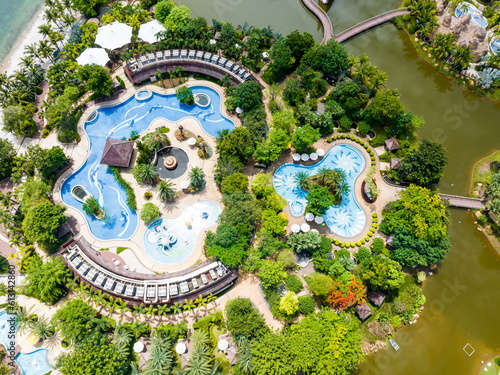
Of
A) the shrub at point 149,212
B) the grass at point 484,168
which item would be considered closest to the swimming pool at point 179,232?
the shrub at point 149,212

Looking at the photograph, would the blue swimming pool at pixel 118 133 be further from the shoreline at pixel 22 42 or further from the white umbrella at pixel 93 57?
the shoreline at pixel 22 42

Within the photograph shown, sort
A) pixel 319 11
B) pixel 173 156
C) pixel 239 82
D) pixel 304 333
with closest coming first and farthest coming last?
pixel 304 333
pixel 173 156
pixel 239 82
pixel 319 11

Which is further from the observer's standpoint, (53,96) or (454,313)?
(53,96)

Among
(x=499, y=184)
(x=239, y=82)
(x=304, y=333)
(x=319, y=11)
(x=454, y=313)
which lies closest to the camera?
(x=304, y=333)

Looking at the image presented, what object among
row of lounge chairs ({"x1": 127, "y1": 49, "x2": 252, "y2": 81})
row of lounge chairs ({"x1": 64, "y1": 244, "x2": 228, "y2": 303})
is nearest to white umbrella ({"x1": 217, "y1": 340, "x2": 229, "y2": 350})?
row of lounge chairs ({"x1": 64, "y1": 244, "x2": 228, "y2": 303})

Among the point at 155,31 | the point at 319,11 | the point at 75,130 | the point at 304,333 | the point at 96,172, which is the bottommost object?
the point at 304,333

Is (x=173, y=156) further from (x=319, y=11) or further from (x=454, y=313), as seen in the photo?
(x=454, y=313)

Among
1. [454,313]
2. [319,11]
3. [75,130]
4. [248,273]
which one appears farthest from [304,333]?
[319,11]
